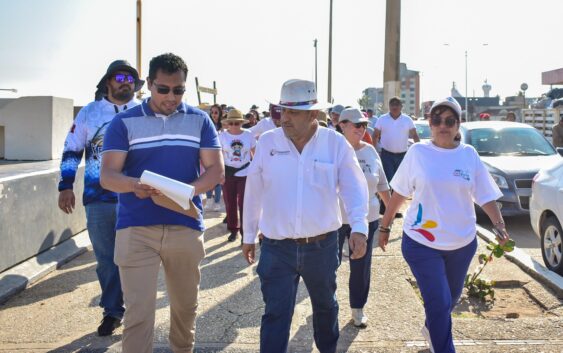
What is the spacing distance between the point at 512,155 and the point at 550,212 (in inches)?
158

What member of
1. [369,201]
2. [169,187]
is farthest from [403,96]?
[169,187]

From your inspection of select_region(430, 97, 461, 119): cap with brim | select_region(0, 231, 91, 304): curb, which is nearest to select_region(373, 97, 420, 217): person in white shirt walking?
select_region(0, 231, 91, 304): curb

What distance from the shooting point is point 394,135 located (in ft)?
36.1

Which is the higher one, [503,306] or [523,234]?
[523,234]

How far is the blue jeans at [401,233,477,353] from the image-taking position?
4.07 meters

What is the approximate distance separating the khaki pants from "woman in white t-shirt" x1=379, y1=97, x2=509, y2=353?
1.48 meters

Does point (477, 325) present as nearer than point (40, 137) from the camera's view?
Yes

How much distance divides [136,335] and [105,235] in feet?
5.05

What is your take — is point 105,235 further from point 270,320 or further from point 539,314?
point 539,314

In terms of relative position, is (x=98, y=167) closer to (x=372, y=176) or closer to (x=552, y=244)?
(x=372, y=176)

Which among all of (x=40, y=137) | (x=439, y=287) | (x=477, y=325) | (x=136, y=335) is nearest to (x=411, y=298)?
(x=477, y=325)

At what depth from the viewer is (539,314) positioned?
5.66 meters

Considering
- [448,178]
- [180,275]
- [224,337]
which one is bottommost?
[224,337]

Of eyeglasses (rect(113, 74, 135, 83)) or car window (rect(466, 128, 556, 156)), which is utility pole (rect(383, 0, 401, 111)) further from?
eyeglasses (rect(113, 74, 135, 83))
